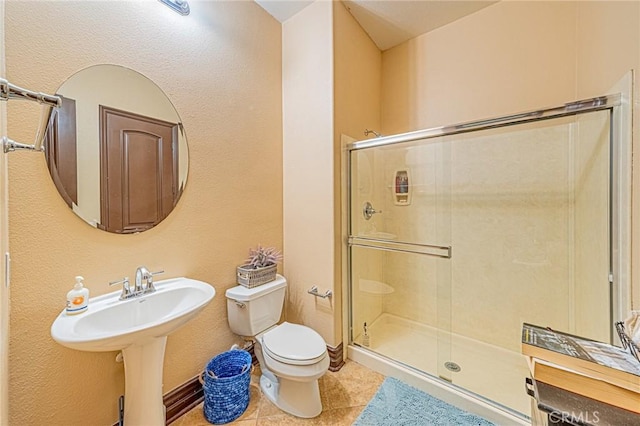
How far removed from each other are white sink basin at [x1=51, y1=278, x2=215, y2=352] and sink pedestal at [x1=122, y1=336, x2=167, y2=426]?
0.38ft

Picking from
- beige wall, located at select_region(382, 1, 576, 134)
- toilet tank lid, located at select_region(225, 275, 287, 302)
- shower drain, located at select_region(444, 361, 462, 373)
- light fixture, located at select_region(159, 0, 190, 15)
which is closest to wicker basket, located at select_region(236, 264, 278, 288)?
toilet tank lid, located at select_region(225, 275, 287, 302)

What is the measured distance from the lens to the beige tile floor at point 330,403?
135 cm

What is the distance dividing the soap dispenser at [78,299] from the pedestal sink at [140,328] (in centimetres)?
2

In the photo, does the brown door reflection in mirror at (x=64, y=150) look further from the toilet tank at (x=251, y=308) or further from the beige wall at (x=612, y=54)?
the beige wall at (x=612, y=54)

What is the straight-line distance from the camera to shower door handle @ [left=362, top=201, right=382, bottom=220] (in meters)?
2.07

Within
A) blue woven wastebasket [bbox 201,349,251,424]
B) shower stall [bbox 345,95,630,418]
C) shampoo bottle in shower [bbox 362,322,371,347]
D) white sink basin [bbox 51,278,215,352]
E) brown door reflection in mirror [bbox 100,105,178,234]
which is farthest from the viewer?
shampoo bottle in shower [bbox 362,322,371,347]

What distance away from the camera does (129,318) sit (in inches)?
44.4

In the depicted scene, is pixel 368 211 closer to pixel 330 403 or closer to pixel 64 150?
pixel 330 403

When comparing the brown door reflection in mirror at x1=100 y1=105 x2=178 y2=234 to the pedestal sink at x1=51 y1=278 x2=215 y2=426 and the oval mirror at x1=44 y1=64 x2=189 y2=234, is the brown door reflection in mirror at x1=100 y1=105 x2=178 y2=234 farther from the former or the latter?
the pedestal sink at x1=51 y1=278 x2=215 y2=426

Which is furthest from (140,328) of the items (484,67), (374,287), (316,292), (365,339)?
(484,67)

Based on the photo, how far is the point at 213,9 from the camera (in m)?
1.57

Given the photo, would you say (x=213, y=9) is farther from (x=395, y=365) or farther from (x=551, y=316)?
(x=551, y=316)

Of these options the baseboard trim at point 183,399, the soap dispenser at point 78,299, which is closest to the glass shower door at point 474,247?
the baseboard trim at point 183,399

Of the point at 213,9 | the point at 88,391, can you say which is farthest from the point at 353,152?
the point at 88,391
